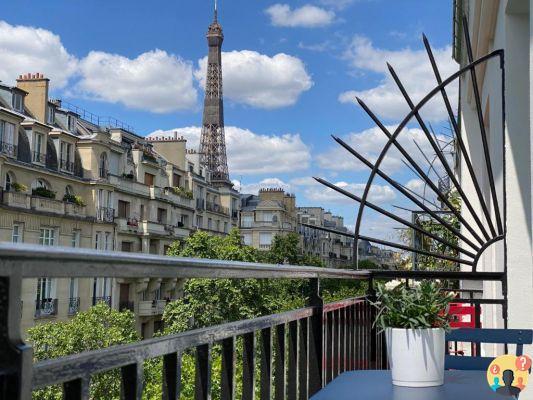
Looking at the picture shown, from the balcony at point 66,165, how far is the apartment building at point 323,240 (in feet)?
139

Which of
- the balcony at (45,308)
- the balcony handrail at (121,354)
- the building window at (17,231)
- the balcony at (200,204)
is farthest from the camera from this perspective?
the balcony at (200,204)

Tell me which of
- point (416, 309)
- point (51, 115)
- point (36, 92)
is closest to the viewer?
point (416, 309)

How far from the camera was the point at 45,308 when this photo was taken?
1312 inches

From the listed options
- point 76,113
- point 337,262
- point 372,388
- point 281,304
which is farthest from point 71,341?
point 337,262

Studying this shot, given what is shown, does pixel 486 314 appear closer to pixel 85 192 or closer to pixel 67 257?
pixel 67 257

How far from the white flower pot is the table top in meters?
0.03

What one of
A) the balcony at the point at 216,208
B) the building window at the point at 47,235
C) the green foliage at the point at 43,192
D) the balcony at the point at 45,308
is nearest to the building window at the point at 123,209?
the building window at the point at 47,235

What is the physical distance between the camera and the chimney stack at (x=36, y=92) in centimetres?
3362

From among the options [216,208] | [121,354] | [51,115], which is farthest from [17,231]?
[121,354]

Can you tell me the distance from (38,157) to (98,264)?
111 feet

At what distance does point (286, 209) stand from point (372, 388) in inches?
2826

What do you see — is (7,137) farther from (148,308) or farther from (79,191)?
(148,308)

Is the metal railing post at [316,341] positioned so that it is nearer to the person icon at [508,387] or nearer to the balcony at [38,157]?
the person icon at [508,387]

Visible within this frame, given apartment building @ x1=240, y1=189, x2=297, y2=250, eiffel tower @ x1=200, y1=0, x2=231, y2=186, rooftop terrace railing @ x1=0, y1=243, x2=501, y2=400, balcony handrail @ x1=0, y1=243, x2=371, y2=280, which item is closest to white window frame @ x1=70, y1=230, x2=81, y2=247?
rooftop terrace railing @ x1=0, y1=243, x2=501, y2=400
